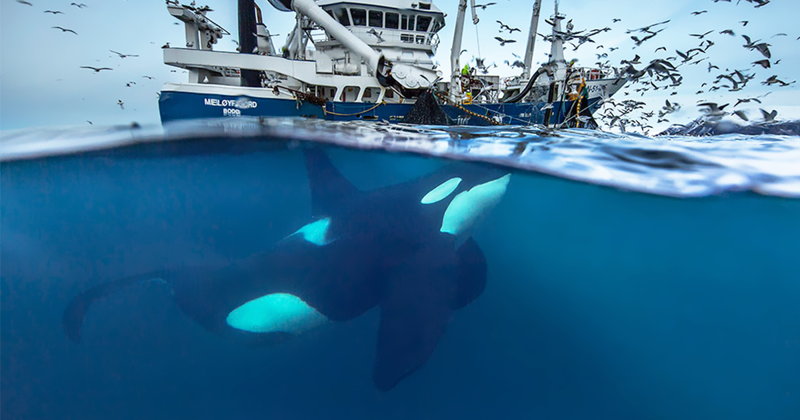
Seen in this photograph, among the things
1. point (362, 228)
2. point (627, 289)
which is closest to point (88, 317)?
point (362, 228)

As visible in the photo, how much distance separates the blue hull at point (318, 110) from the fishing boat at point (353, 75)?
0.14 feet

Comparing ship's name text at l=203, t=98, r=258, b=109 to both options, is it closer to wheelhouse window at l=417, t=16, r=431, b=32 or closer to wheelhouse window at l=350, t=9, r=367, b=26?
wheelhouse window at l=350, t=9, r=367, b=26

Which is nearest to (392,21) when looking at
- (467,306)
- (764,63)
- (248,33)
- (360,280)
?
(248,33)

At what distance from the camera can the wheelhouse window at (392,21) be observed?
17.5 m

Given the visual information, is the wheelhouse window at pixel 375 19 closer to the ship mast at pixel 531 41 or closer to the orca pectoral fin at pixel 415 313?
the ship mast at pixel 531 41

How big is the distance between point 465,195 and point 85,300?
404cm

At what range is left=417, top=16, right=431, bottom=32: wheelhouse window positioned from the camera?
17734mm

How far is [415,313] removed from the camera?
297cm

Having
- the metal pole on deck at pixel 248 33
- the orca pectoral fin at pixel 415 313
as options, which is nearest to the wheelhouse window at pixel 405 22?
the metal pole on deck at pixel 248 33

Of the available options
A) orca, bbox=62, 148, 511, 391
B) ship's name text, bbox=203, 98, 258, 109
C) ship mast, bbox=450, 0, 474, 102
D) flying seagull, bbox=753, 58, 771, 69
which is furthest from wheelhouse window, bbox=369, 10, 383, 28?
orca, bbox=62, 148, 511, 391

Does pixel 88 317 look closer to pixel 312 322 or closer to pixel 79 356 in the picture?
pixel 79 356

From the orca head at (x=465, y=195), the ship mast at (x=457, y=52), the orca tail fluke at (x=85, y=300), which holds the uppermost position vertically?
the ship mast at (x=457, y=52)

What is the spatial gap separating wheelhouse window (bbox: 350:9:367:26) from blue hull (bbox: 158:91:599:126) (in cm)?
590

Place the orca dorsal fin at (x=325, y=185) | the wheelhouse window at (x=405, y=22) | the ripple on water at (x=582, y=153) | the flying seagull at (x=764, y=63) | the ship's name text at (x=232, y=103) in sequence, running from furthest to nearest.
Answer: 1. the wheelhouse window at (x=405, y=22)
2. the ship's name text at (x=232, y=103)
3. the flying seagull at (x=764, y=63)
4. the orca dorsal fin at (x=325, y=185)
5. the ripple on water at (x=582, y=153)
